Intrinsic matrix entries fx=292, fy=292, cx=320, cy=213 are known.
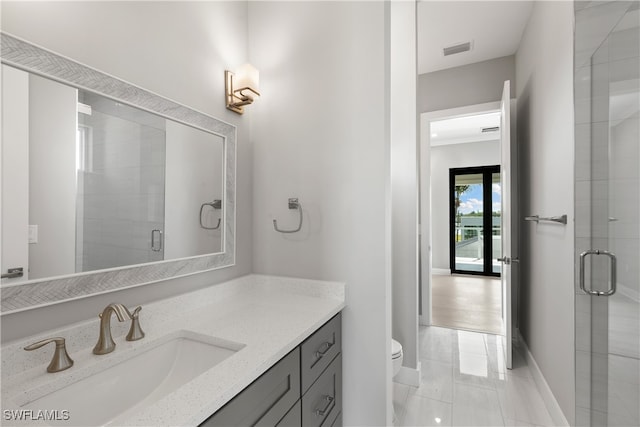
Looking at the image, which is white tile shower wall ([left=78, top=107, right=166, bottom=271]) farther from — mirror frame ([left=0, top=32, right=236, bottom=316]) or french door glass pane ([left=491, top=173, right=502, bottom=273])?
french door glass pane ([left=491, top=173, right=502, bottom=273])

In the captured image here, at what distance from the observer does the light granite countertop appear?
70cm

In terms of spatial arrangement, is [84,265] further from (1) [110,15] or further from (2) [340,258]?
(2) [340,258]

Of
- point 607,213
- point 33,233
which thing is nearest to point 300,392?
point 33,233

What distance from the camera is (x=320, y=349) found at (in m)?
1.25

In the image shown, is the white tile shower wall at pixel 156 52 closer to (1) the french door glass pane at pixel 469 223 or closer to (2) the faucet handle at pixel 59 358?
(2) the faucet handle at pixel 59 358

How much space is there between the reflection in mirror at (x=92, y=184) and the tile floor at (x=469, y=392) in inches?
69.5

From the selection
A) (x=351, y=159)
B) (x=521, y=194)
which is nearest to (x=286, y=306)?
(x=351, y=159)

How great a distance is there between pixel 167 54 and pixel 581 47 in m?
1.76

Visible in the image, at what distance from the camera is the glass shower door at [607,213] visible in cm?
103

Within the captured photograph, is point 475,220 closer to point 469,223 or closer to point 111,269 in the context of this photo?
point 469,223

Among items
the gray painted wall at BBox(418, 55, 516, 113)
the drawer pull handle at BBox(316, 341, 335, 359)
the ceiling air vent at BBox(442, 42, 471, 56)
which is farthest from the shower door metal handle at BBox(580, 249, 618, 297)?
the ceiling air vent at BBox(442, 42, 471, 56)

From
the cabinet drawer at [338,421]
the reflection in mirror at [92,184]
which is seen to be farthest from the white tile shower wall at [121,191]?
the cabinet drawer at [338,421]

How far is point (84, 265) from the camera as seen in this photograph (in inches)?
38.3

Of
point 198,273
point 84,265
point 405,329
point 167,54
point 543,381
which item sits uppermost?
point 167,54
